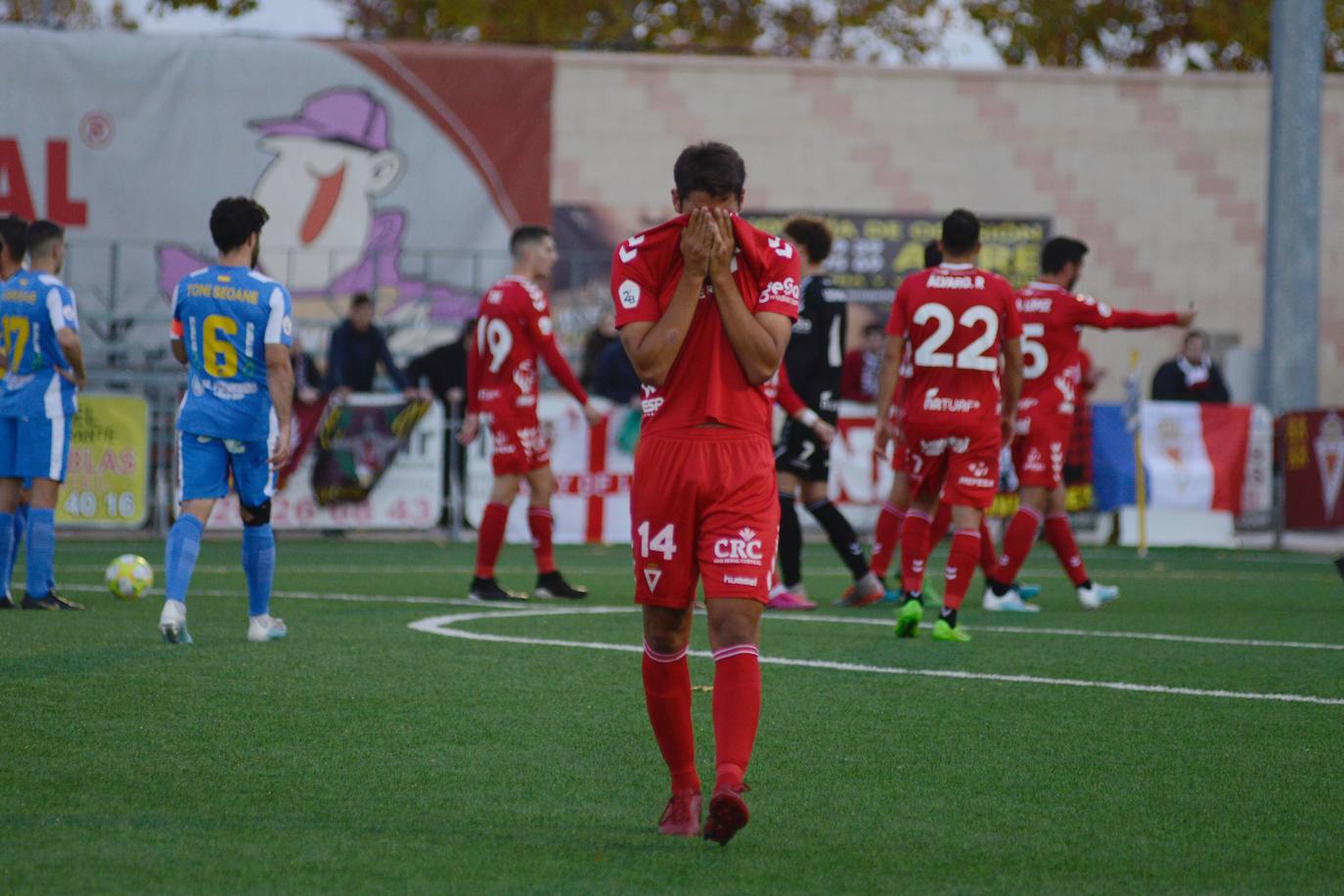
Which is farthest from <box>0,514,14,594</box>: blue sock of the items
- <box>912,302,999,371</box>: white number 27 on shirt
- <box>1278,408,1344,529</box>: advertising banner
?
<box>1278,408,1344,529</box>: advertising banner

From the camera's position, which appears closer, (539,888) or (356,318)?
(539,888)

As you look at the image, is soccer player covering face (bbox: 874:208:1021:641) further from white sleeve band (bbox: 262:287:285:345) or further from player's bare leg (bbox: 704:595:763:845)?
player's bare leg (bbox: 704:595:763:845)

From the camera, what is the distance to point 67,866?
13.8ft

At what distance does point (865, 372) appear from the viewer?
18.8 meters

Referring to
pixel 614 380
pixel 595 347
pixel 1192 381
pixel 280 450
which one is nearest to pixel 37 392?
pixel 280 450

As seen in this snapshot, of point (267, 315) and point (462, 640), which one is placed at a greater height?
point (267, 315)

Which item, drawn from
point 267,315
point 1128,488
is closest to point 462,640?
point 267,315

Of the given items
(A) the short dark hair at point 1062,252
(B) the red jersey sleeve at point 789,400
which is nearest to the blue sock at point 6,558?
(B) the red jersey sleeve at point 789,400

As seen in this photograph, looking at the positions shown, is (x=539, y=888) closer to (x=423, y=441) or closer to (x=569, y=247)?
(x=423, y=441)

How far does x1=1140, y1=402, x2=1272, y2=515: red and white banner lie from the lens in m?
18.1

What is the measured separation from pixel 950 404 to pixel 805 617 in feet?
5.48

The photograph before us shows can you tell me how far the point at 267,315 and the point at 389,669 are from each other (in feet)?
5.86

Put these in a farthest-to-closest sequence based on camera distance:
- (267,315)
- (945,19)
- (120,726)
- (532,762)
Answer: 1. (945,19)
2. (267,315)
3. (120,726)
4. (532,762)

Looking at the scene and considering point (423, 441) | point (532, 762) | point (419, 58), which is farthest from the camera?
point (419, 58)
